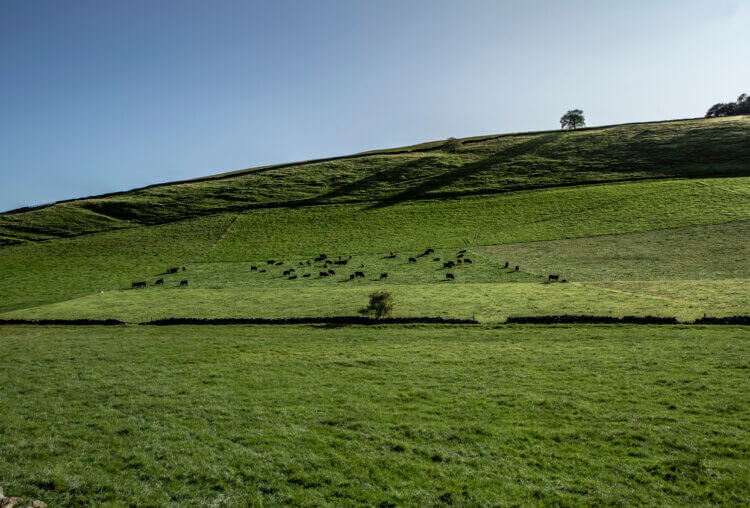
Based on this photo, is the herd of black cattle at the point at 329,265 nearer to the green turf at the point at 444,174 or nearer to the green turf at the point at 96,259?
the green turf at the point at 96,259

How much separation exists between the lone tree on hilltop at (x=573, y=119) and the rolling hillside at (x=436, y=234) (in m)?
57.7

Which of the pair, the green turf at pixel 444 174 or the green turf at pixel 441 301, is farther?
the green turf at pixel 444 174

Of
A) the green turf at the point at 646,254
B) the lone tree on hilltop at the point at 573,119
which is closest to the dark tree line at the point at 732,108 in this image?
the lone tree on hilltop at the point at 573,119

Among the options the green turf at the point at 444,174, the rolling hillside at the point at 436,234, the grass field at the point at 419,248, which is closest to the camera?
the rolling hillside at the point at 436,234

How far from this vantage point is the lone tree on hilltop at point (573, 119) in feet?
607

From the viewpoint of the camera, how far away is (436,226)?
75.0 meters

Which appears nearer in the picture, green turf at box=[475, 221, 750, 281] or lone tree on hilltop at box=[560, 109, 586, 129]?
green turf at box=[475, 221, 750, 281]

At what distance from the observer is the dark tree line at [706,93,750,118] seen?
161 metres

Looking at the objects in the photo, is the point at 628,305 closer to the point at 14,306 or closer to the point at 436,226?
the point at 436,226

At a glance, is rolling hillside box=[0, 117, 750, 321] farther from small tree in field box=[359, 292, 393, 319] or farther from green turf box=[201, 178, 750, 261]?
small tree in field box=[359, 292, 393, 319]

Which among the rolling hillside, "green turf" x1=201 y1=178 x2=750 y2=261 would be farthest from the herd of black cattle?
"green turf" x1=201 y1=178 x2=750 y2=261

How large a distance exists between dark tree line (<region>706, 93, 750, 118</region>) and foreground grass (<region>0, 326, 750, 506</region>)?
19277 centimetres

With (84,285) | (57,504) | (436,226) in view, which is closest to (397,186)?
(436,226)

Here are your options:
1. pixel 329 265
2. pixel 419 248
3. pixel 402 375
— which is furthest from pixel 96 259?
pixel 402 375
